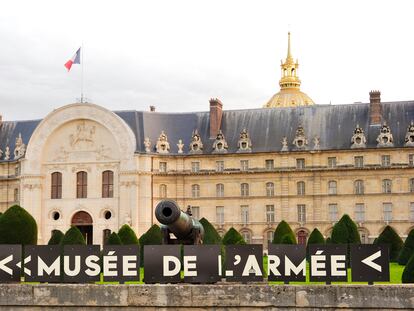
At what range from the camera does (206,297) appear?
62.0 ft

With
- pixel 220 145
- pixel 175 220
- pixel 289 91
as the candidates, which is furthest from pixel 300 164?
pixel 289 91

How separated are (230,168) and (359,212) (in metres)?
10.4

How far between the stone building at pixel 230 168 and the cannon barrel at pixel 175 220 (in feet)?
122

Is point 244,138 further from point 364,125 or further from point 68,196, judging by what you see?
point 68,196

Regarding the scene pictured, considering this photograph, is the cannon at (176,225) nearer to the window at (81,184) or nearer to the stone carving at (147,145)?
the stone carving at (147,145)

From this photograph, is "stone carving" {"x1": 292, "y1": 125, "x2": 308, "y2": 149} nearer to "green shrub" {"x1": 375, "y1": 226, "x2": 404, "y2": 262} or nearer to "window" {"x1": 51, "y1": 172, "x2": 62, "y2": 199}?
"green shrub" {"x1": 375, "y1": 226, "x2": 404, "y2": 262}

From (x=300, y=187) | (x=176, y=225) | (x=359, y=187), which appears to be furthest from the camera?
(x=300, y=187)

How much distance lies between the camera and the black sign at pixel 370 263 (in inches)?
770

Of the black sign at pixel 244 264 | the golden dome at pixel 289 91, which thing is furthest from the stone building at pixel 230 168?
the golden dome at pixel 289 91

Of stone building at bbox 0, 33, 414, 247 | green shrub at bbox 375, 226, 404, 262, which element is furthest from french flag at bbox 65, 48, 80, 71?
green shrub at bbox 375, 226, 404, 262

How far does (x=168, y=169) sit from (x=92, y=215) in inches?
272

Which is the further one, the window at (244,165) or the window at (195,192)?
the window at (195,192)

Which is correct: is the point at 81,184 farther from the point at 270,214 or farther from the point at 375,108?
the point at 375,108

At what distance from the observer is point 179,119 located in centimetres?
6619
